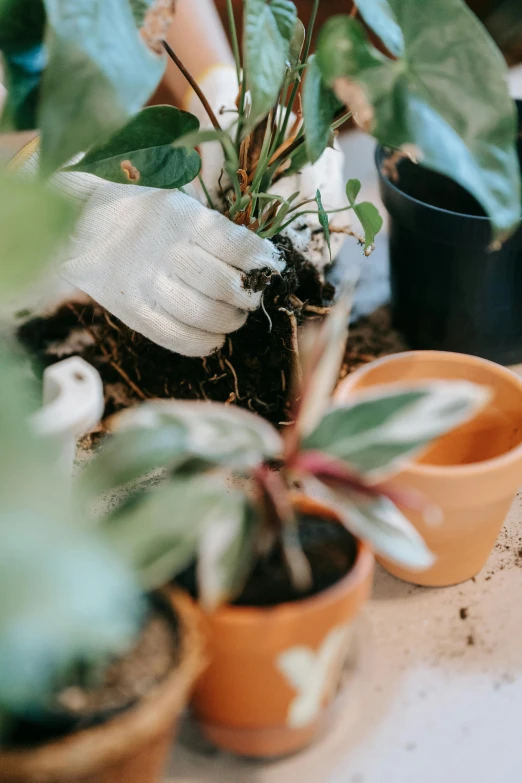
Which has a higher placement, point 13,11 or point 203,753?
point 13,11

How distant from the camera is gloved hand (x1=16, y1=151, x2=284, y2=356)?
0.86m

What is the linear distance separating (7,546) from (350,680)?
0.48 metres

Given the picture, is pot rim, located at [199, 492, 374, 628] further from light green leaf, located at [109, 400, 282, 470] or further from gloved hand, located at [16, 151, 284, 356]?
gloved hand, located at [16, 151, 284, 356]

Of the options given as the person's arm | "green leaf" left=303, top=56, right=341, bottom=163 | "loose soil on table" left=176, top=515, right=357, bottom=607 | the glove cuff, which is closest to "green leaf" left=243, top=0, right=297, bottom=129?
"green leaf" left=303, top=56, right=341, bottom=163

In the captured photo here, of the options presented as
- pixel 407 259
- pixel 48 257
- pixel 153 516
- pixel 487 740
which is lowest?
pixel 487 740

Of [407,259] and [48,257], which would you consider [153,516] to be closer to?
[48,257]

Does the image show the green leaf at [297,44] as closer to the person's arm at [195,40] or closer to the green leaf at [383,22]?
the green leaf at [383,22]

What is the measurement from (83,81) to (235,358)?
1.73ft

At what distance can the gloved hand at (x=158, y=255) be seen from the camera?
2.81 ft

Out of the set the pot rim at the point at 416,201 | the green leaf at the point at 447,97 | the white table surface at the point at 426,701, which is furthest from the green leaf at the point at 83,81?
the white table surface at the point at 426,701

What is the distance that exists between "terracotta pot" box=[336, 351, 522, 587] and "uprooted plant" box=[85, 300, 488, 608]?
12cm

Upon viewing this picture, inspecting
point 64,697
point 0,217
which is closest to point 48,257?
point 0,217

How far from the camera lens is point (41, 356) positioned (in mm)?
1128

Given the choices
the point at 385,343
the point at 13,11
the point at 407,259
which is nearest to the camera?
the point at 13,11
